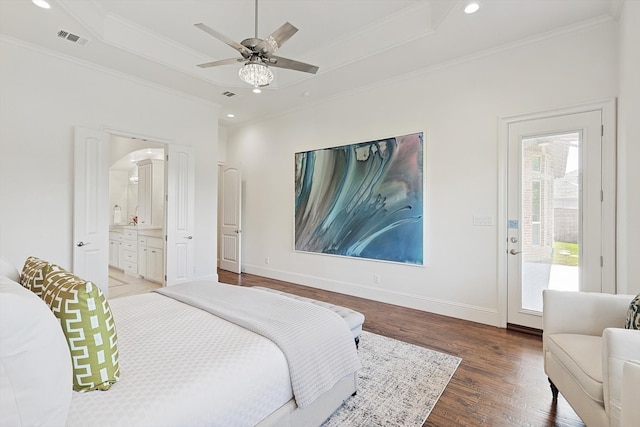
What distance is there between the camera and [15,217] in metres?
3.15

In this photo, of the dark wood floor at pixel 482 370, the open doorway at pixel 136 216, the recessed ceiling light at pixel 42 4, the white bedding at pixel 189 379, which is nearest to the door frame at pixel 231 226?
the open doorway at pixel 136 216

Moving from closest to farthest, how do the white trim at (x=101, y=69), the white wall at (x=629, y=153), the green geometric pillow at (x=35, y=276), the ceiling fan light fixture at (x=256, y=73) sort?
the green geometric pillow at (x=35, y=276), the white wall at (x=629, y=153), the ceiling fan light fixture at (x=256, y=73), the white trim at (x=101, y=69)

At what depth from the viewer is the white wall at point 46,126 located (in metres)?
3.13

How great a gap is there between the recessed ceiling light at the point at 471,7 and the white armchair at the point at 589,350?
96.4 inches

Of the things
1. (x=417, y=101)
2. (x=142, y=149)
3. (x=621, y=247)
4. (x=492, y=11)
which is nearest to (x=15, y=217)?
Result: (x=142, y=149)

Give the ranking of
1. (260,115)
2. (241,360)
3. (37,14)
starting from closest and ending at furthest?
(241,360)
(37,14)
(260,115)

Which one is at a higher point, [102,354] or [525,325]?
[102,354]

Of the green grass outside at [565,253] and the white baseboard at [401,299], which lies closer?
the green grass outside at [565,253]

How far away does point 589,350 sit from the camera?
1.64 m

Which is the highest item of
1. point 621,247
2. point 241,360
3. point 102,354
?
point 621,247

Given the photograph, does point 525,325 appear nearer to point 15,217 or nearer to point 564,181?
point 564,181

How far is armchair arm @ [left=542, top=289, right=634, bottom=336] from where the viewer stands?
5.91 ft

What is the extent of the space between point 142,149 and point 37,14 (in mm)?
3290

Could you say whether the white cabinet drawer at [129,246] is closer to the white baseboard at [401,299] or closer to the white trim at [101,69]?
the white baseboard at [401,299]
